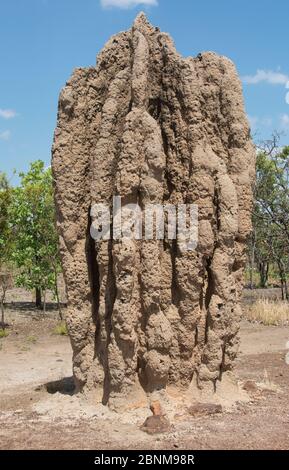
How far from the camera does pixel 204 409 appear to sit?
5871 millimetres

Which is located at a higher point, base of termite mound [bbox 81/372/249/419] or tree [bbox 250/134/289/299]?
tree [bbox 250/134/289/299]

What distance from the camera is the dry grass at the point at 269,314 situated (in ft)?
45.7

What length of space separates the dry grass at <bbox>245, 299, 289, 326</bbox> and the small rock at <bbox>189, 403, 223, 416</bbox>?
830 centimetres

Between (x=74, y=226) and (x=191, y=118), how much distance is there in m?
1.84

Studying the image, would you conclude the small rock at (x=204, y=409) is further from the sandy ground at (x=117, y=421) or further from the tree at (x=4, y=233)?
the tree at (x=4, y=233)

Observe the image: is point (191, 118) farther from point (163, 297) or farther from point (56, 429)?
point (56, 429)

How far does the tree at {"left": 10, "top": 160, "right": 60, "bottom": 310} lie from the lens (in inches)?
620

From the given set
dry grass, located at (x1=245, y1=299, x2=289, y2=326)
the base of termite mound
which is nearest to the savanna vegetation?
dry grass, located at (x1=245, y1=299, x2=289, y2=326)

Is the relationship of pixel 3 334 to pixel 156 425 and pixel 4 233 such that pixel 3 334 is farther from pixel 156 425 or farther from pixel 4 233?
pixel 156 425

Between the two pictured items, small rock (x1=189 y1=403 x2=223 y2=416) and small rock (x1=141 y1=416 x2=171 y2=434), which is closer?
small rock (x1=141 y1=416 x2=171 y2=434)

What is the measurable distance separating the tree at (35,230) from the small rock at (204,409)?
33.2 feet

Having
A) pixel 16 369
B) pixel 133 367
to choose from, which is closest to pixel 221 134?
pixel 133 367

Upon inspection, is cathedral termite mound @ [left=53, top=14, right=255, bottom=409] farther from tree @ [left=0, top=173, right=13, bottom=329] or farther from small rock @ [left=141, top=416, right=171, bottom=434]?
tree @ [left=0, top=173, right=13, bottom=329]

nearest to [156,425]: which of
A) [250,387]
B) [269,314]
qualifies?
[250,387]
